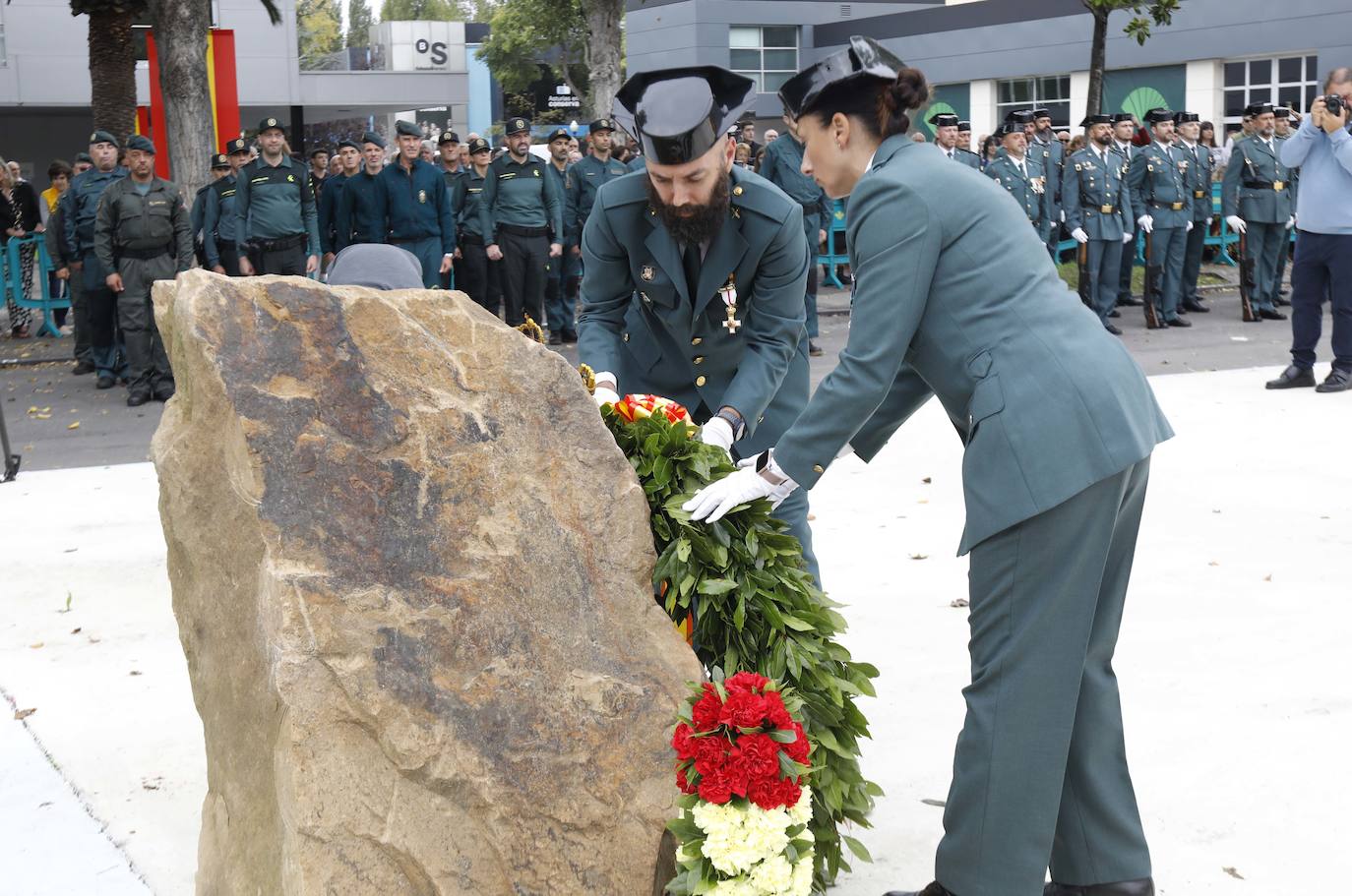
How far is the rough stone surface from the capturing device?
110 inches

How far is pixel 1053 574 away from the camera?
2.81 m

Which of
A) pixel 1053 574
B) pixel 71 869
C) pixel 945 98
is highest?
pixel 945 98

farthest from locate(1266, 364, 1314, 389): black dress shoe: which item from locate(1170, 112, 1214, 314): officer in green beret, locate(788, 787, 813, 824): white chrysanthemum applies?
locate(788, 787, 813, 824): white chrysanthemum

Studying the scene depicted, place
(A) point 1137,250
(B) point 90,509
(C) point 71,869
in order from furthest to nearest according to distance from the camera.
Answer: (A) point 1137,250
(B) point 90,509
(C) point 71,869

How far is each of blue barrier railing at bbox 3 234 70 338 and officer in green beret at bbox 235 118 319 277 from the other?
350 cm

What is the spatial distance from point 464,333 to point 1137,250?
17.2 meters

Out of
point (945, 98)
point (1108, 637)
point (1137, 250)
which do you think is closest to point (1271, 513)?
point (1108, 637)


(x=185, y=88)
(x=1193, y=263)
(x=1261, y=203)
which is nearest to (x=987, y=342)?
(x=1261, y=203)

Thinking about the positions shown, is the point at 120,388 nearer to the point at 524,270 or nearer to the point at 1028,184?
the point at 524,270

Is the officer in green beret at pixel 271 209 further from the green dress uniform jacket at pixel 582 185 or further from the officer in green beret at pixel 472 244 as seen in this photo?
the green dress uniform jacket at pixel 582 185

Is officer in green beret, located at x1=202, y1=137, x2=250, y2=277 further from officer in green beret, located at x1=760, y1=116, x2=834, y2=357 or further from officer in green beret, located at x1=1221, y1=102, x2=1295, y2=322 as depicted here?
officer in green beret, located at x1=1221, y1=102, x2=1295, y2=322

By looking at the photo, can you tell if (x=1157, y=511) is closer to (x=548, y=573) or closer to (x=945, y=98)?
(x=548, y=573)

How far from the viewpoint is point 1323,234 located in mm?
9859

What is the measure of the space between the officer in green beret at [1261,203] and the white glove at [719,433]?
40.0 feet
